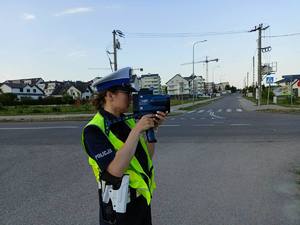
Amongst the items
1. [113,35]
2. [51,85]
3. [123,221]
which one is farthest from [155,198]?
[51,85]

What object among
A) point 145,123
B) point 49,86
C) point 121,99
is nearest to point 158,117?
point 145,123

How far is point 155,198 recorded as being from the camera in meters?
5.19

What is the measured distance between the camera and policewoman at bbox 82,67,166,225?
1.87m

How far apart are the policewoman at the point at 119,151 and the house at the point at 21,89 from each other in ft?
340

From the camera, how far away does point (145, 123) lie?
187 centimetres

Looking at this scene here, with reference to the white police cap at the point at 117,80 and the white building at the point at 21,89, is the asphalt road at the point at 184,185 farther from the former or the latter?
the white building at the point at 21,89

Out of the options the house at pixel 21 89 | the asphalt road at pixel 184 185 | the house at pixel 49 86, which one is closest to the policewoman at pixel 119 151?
the asphalt road at pixel 184 185

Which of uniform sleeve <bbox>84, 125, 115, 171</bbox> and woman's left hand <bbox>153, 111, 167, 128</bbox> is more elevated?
woman's left hand <bbox>153, 111, 167, 128</bbox>

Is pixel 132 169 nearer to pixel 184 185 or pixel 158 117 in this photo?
pixel 158 117

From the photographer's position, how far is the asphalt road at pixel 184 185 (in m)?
4.45

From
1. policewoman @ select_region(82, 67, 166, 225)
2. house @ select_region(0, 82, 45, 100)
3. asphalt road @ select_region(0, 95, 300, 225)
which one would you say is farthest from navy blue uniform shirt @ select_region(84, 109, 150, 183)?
house @ select_region(0, 82, 45, 100)

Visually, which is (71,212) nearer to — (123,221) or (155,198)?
(155,198)

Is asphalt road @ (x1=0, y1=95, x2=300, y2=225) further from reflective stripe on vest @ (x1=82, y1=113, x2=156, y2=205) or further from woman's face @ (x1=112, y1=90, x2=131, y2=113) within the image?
woman's face @ (x1=112, y1=90, x2=131, y2=113)

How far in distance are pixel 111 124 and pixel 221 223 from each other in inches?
107
